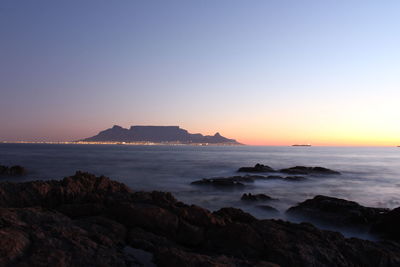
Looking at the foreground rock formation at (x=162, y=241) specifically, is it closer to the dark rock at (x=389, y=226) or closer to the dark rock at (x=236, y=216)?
the dark rock at (x=236, y=216)

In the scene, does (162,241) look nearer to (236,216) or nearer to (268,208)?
(236,216)

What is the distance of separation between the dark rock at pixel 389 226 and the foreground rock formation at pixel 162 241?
271 centimetres

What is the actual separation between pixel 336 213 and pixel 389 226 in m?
2.64

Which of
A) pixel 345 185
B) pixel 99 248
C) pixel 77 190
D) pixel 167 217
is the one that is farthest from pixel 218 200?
pixel 345 185

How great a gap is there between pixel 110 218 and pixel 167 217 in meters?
1.44

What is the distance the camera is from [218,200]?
17828 millimetres

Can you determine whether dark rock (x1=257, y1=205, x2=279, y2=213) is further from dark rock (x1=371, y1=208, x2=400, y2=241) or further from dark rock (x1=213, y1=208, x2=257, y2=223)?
dark rock (x1=213, y1=208, x2=257, y2=223)

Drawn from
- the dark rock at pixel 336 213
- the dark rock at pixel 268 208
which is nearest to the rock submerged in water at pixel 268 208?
the dark rock at pixel 268 208

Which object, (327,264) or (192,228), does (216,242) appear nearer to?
(192,228)

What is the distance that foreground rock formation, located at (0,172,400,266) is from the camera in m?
4.82

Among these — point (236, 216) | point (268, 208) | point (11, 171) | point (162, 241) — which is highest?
point (162, 241)

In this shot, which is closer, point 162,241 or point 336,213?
point 162,241

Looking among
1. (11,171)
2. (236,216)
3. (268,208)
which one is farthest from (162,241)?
(11,171)

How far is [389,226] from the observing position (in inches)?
420
